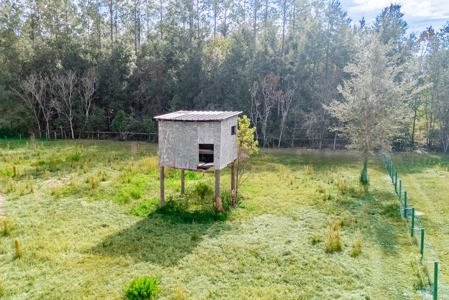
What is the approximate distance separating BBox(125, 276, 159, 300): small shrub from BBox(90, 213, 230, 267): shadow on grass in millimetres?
1288

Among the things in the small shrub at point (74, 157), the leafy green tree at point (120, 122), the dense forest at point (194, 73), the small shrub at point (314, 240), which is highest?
the dense forest at point (194, 73)

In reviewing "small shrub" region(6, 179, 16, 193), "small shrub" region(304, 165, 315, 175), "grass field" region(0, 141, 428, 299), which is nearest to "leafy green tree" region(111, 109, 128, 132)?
"grass field" region(0, 141, 428, 299)

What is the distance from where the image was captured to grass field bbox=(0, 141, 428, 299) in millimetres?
8211

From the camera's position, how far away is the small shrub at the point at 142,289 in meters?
7.59

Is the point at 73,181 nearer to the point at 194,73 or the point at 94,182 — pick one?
the point at 94,182

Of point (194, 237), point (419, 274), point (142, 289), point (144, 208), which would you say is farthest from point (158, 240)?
point (419, 274)

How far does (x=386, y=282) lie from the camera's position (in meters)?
8.39

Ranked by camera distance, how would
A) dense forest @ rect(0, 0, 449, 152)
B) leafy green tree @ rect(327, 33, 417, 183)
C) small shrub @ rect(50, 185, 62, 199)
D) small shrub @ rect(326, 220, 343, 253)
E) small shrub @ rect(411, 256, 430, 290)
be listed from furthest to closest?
1. dense forest @ rect(0, 0, 449, 152)
2. leafy green tree @ rect(327, 33, 417, 183)
3. small shrub @ rect(50, 185, 62, 199)
4. small shrub @ rect(326, 220, 343, 253)
5. small shrub @ rect(411, 256, 430, 290)

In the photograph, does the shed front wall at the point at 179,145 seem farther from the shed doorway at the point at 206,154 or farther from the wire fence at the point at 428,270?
the wire fence at the point at 428,270

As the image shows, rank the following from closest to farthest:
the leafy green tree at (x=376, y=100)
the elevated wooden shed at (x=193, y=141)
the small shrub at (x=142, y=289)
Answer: the small shrub at (x=142, y=289), the elevated wooden shed at (x=193, y=141), the leafy green tree at (x=376, y=100)

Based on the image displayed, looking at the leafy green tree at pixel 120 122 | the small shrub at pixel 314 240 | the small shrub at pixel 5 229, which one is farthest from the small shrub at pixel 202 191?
the leafy green tree at pixel 120 122

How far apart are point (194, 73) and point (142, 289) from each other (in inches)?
1041

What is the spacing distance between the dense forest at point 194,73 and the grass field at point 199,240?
40.9 ft

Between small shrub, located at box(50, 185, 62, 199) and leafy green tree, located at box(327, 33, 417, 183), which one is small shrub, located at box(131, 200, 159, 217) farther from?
leafy green tree, located at box(327, 33, 417, 183)
